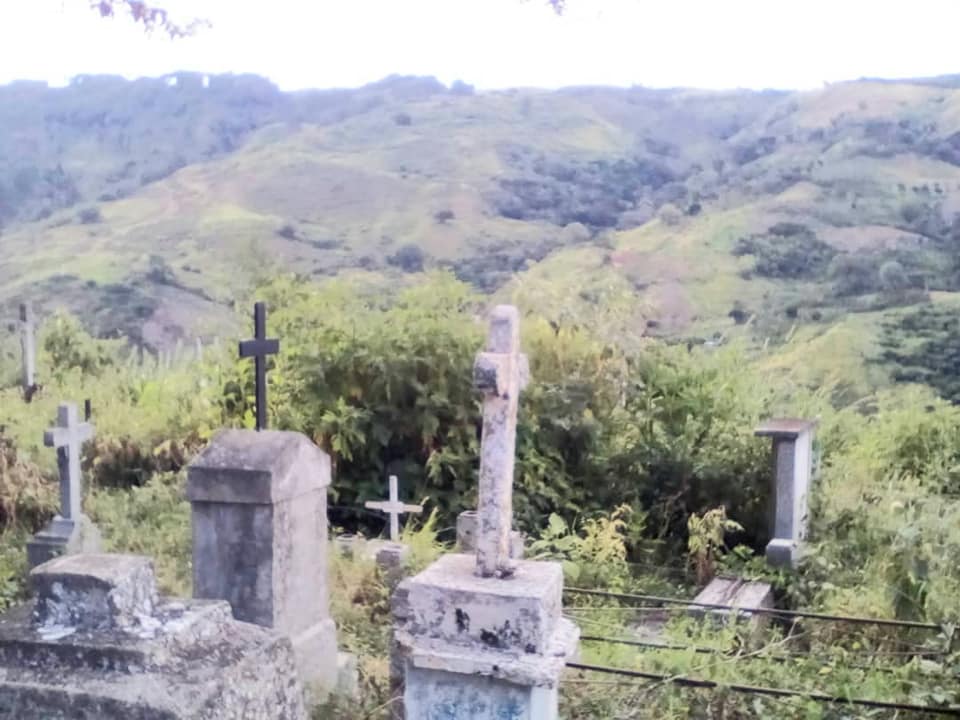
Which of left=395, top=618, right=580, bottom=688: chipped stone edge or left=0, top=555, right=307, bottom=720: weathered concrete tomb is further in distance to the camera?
left=395, top=618, right=580, bottom=688: chipped stone edge

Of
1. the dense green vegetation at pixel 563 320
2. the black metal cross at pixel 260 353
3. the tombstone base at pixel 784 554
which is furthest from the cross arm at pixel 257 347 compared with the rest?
the tombstone base at pixel 784 554

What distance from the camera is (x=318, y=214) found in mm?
19281

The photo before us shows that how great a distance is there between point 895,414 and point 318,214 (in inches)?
511

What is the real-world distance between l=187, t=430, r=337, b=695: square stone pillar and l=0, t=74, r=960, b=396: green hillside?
988 cm

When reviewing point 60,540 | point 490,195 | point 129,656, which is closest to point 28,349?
point 60,540

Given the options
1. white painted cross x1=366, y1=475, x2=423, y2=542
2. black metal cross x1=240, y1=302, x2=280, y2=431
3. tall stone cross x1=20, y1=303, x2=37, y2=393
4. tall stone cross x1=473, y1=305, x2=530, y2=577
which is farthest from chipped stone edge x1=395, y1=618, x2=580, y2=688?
tall stone cross x1=20, y1=303, x2=37, y2=393

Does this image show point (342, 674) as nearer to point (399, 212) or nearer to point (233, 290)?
point (233, 290)

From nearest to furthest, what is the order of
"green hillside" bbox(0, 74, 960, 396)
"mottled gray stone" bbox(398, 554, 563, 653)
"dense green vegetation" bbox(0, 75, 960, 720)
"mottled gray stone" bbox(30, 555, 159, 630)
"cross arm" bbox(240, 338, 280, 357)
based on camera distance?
"mottled gray stone" bbox(30, 555, 159, 630), "mottled gray stone" bbox(398, 554, 563, 653), "cross arm" bbox(240, 338, 280, 357), "dense green vegetation" bbox(0, 75, 960, 720), "green hillside" bbox(0, 74, 960, 396)

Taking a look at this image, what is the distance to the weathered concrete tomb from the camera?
1.46 metres

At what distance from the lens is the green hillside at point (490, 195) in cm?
1563

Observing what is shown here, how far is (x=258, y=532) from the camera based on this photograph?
4.46 m

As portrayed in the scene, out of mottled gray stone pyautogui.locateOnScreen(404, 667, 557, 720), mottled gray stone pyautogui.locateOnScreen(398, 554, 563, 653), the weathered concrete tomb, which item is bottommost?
mottled gray stone pyautogui.locateOnScreen(404, 667, 557, 720)

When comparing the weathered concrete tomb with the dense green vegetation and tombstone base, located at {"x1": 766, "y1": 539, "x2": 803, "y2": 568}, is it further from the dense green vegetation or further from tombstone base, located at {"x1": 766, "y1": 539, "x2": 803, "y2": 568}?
tombstone base, located at {"x1": 766, "y1": 539, "x2": 803, "y2": 568}

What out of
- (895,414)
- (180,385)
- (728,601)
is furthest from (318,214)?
(728,601)
